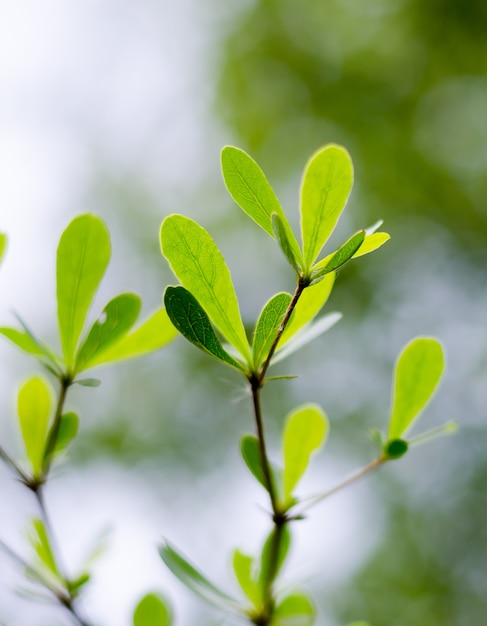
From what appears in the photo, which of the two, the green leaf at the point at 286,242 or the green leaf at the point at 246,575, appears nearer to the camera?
the green leaf at the point at 286,242

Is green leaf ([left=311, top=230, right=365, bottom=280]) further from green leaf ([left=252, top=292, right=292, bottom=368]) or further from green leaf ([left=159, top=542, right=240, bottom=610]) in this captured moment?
green leaf ([left=159, top=542, right=240, bottom=610])

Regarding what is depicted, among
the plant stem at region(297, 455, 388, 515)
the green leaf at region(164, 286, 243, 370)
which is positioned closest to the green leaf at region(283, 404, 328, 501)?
the plant stem at region(297, 455, 388, 515)

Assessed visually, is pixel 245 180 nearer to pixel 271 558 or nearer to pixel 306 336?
pixel 306 336

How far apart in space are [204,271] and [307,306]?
3.8 inches

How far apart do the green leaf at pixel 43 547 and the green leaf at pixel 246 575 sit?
13cm

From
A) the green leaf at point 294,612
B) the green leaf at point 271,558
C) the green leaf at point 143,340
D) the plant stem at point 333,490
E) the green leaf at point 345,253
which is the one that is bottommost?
the green leaf at point 294,612

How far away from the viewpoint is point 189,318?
0.33 metres

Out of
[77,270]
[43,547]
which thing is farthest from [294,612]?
[77,270]

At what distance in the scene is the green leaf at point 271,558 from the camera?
1.26 ft

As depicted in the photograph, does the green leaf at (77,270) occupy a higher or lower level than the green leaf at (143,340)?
higher

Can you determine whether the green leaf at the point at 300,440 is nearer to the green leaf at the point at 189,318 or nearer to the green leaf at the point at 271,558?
the green leaf at the point at 271,558

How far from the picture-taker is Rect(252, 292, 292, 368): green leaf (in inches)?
13.6

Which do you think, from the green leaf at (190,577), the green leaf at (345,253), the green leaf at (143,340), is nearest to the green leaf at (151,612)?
the green leaf at (190,577)

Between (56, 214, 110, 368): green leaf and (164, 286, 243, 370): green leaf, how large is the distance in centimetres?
9
